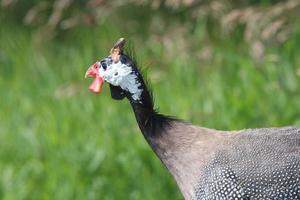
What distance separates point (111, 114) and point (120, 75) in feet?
6.20

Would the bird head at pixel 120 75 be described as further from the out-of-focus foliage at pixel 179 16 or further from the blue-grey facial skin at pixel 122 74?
the out-of-focus foliage at pixel 179 16

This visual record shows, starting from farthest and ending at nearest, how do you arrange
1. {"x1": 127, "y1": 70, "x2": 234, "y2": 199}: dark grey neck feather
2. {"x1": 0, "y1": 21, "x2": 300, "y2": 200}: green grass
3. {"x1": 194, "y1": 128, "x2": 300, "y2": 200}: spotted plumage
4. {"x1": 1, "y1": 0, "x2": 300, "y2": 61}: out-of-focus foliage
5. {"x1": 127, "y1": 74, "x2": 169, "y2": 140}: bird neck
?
{"x1": 1, "y1": 0, "x2": 300, "y2": 61}: out-of-focus foliage < {"x1": 0, "y1": 21, "x2": 300, "y2": 200}: green grass < {"x1": 127, "y1": 74, "x2": 169, "y2": 140}: bird neck < {"x1": 127, "y1": 70, "x2": 234, "y2": 199}: dark grey neck feather < {"x1": 194, "y1": 128, "x2": 300, "y2": 200}: spotted plumage

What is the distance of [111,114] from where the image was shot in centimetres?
621

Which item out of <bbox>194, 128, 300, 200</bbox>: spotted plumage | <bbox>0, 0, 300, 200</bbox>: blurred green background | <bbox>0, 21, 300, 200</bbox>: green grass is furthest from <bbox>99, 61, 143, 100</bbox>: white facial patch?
<bbox>0, 21, 300, 200</bbox>: green grass

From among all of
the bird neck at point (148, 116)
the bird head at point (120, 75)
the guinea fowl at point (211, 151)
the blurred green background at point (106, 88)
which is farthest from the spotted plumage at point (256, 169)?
the blurred green background at point (106, 88)

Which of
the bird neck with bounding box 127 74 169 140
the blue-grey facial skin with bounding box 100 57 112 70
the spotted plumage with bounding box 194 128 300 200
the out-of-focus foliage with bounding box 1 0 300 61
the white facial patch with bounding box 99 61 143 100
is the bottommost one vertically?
the spotted plumage with bounding box 194 128 300 200

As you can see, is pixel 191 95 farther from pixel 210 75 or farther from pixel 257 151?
pixel 257 151

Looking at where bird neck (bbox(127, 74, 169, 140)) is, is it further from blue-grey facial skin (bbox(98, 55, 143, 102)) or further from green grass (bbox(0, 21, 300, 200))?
green grass (bbox(0, 21, 300, 200))

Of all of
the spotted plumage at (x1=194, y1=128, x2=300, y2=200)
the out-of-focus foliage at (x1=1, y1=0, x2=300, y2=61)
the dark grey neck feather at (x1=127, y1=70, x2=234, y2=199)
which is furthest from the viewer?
the out-of-focus foliage at (x1=1, y1=0, x2=300, y2=61)

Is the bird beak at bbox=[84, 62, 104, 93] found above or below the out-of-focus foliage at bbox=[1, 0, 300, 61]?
below

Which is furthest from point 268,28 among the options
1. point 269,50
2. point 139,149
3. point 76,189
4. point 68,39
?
point 68,39

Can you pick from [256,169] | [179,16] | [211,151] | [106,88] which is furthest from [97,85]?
[179,16]

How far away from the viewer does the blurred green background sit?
567 cm

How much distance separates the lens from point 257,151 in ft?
13.7
